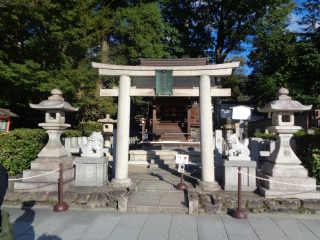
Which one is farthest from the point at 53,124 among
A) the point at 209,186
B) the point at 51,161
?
the point at 209,186

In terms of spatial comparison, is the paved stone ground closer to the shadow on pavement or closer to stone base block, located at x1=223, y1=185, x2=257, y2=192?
the shadow on pavement

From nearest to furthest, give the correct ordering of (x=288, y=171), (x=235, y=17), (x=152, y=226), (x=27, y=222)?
(x=152, y=226), (x=27, y=222), (x=288, y=171), (x=235, y=17)

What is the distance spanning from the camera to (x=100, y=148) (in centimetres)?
685

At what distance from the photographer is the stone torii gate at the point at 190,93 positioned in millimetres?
6391

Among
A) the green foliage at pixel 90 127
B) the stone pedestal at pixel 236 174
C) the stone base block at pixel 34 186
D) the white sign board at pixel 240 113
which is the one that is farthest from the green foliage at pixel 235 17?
the stone base block at pixel 34 186

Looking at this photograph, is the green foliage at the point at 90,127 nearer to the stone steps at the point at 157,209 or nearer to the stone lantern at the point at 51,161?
the stone lantern at the point at 51,161

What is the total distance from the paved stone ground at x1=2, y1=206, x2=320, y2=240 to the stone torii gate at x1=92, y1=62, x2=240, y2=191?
1.58m

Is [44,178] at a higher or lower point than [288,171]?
lower

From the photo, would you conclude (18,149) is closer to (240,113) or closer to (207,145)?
(207,145)

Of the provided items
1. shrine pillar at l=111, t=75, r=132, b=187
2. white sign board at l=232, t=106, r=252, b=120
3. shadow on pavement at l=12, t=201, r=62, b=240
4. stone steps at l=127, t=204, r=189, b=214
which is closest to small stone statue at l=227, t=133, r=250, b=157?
stone steps at l=127, t=204, r=189, b=214

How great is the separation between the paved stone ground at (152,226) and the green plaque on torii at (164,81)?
365 cm

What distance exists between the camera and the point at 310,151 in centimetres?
739

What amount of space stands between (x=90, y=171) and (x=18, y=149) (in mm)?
3065

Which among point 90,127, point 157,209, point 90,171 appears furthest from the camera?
point 90,127
